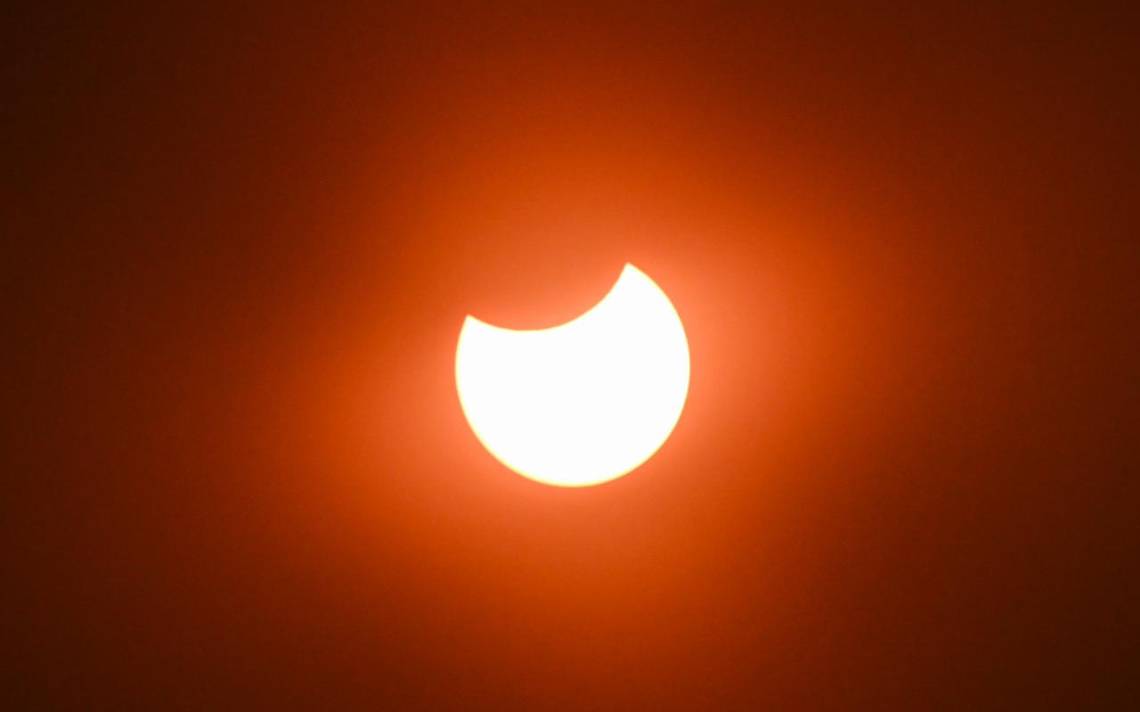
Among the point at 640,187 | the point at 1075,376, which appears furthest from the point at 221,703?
the point at 1075,376

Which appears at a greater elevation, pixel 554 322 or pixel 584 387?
pixel 554 322

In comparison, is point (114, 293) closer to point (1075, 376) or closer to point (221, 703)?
point (221, 703)

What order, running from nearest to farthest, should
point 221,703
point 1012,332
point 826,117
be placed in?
1. point 826,117
2. point 1012,332
3. point 221,703
